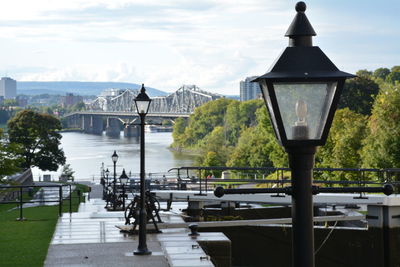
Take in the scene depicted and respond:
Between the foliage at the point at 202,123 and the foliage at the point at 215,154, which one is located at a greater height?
the foliage at the point at 202,123

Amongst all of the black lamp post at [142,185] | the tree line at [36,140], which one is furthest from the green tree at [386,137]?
the tree line at [36,140]

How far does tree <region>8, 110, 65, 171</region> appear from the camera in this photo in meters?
78.6

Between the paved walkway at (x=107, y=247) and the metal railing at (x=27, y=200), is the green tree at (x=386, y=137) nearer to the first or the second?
the metal railing at (x=27, y=200)

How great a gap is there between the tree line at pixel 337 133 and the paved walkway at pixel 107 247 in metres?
5.29

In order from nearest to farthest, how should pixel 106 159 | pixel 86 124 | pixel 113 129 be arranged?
pixel 106 159 < pixel 113 129 < pixel 86 124

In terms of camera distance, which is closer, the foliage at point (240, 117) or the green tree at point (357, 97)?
the green tree at point (357, 97)

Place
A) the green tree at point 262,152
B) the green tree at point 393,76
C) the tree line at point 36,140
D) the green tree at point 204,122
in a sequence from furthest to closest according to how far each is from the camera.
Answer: the green tree at point 204,122 → the green tree at point 393,76 → the tree line at point 36,140 → the green tree at point 262,152

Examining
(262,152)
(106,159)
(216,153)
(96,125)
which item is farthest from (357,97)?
(96,125)

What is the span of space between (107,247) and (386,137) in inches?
1078

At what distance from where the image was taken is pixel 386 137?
4009 centimetres

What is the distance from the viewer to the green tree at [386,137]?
39.7 m

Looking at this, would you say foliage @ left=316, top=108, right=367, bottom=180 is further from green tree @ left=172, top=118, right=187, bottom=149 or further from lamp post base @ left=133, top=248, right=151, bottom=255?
green tree @ left=172, top=118, right=187, bottom=149

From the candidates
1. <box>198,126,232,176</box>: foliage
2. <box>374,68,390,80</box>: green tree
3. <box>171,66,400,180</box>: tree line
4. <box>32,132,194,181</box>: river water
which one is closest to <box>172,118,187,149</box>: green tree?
<box>171,66,400,180</box>: tree line

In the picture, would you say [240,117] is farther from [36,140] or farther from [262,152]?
[262,152]
